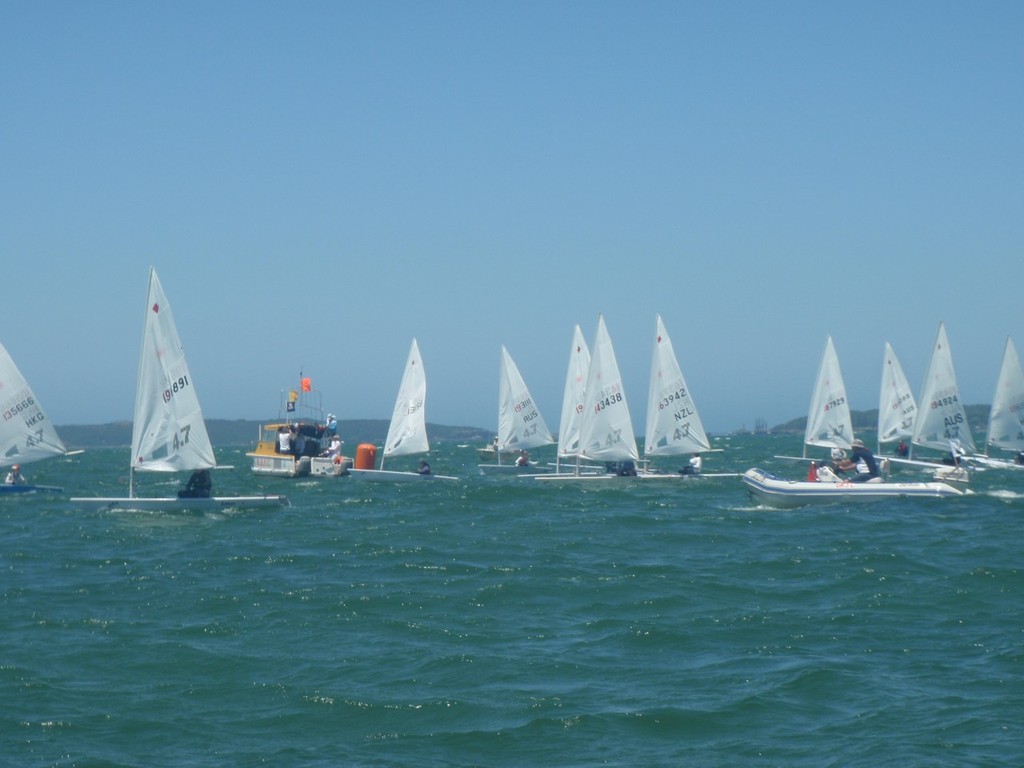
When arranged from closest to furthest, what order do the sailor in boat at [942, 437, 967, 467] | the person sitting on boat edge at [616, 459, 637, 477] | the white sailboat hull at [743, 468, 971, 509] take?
the white sailboat hull at [743, 468, 971, 509] < the person sitting on boat edge at [616, 459, 637, 477] < the sailor in boat at [942, 437, 967, 467]

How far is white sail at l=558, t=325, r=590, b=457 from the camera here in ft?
141

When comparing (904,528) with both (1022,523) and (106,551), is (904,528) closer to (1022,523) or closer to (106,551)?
(1022,523)

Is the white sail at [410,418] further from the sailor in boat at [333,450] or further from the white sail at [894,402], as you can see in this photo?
the white sail at [894,402]

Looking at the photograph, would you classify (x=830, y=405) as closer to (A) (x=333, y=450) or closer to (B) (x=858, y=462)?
(B) (x=858, y=462)

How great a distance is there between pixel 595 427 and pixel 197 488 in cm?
1472

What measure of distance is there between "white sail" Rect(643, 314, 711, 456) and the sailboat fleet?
35 mm

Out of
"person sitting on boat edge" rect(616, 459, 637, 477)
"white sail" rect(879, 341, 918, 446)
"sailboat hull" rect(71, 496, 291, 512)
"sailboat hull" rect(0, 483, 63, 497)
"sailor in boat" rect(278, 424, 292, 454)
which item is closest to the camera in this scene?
"sailboat hull" rect(71, 496, 291, 512)

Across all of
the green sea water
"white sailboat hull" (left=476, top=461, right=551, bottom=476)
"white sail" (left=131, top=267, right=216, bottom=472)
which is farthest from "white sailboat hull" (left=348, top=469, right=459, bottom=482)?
the green sea water

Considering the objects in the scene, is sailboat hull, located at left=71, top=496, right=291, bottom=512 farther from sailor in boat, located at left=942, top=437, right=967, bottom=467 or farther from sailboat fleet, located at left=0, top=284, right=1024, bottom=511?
sailor in boat, located at left=942, top=437, right=967, bottom=467

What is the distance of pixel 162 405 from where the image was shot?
95.1 feet

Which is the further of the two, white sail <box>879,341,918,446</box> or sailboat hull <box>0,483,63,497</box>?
white sail <box>879,341,918,446</box>

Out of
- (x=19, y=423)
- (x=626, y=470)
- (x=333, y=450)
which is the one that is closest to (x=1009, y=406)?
(x=626, y=470)

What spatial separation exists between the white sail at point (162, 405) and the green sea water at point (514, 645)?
2.57 metres

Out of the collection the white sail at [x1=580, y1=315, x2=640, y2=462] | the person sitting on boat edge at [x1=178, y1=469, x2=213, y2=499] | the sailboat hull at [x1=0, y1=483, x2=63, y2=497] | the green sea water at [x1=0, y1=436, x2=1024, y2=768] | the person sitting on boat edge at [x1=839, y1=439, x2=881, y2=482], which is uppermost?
the white sail at [x1=580, y1=315, x2=640, y2=462]
